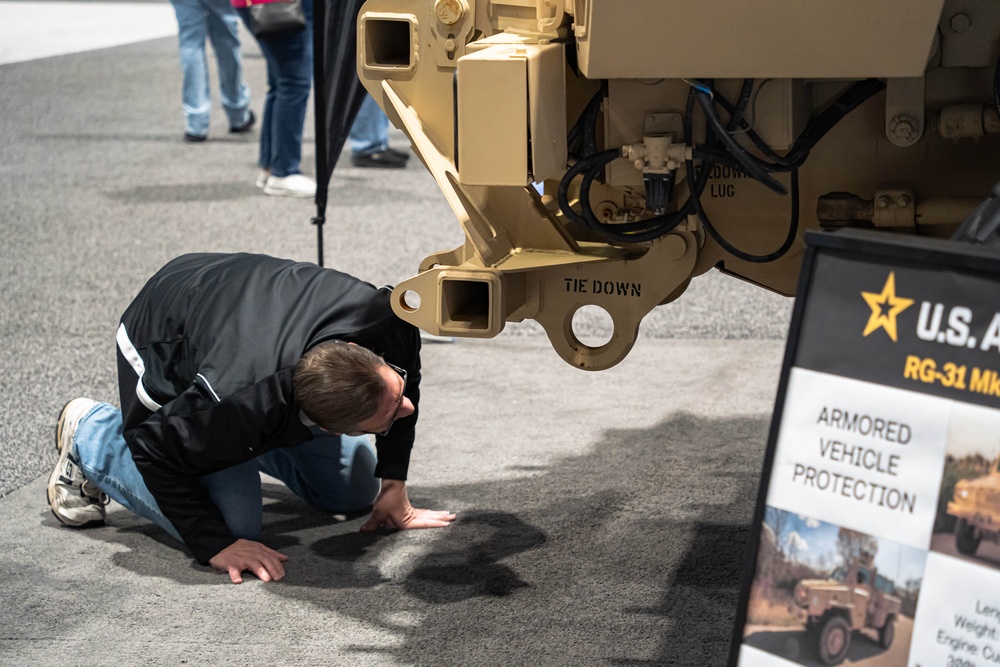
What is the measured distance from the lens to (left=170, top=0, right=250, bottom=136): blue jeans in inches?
273

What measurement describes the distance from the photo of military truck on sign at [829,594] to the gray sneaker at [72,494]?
1926mm

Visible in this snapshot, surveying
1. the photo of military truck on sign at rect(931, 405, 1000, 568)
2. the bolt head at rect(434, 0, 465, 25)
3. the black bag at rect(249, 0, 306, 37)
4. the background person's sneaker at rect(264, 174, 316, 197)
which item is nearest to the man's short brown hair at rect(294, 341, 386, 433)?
the bolt head at rect(434, 0, 465, 25)

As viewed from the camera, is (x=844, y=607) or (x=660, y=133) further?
(x=660, y=133)

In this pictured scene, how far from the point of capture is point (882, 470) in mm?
1506

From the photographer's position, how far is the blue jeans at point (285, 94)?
5797 mm

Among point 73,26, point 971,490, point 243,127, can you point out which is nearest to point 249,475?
point 971,490

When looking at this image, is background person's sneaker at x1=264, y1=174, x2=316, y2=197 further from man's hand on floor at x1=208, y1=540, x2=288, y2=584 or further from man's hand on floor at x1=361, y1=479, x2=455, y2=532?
man's hand on floor at x1=208, y1=540, x2=288, y2=584

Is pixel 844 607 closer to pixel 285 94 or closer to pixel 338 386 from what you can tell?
pixel 338 386

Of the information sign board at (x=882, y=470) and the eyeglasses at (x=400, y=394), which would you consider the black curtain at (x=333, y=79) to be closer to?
the eyeglasses at (x=400, y=394)

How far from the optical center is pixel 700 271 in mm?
2609

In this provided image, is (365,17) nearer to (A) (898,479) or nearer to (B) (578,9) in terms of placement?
(B) (578,9)

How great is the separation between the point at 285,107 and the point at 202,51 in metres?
1.48

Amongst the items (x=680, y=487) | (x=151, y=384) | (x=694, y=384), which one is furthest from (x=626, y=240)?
(x=694, y=384)

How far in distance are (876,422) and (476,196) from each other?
1211 mm
